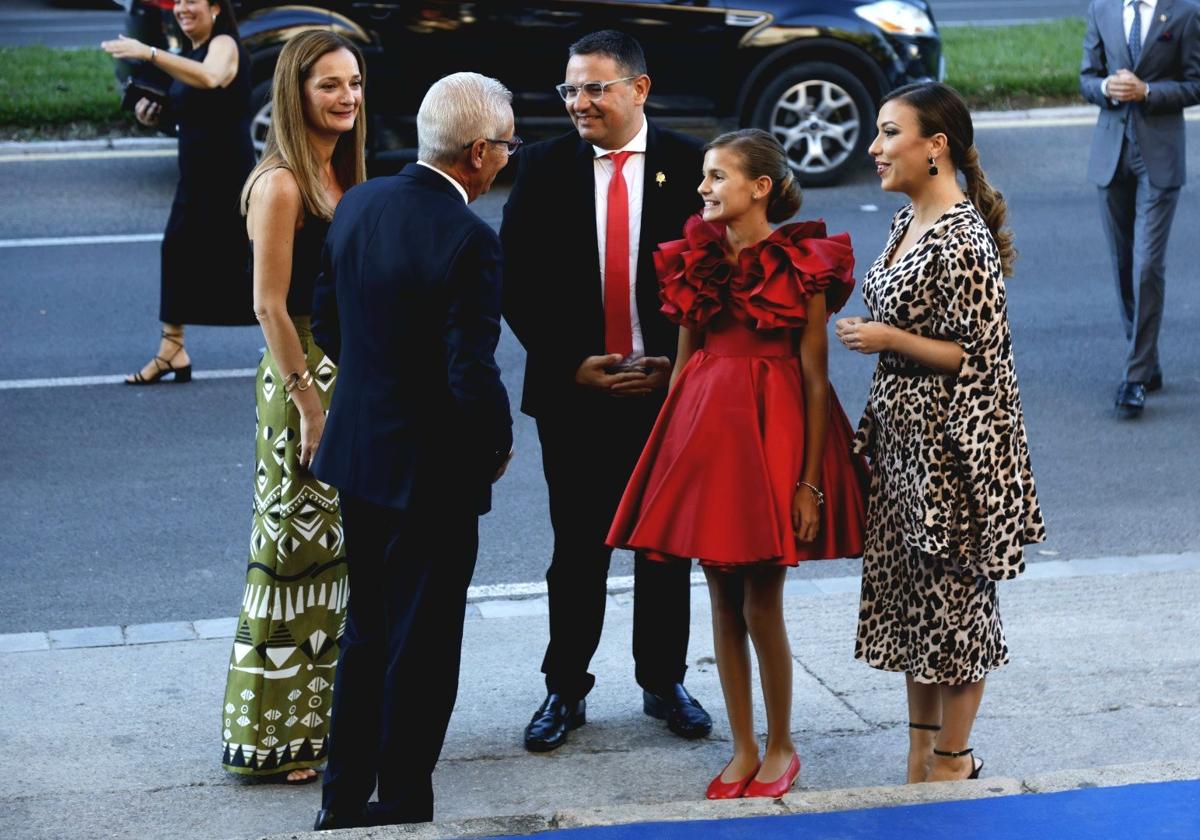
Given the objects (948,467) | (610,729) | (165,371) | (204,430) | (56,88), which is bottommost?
(610,729)

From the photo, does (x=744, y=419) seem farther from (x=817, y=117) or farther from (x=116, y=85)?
(x=116, y=85)

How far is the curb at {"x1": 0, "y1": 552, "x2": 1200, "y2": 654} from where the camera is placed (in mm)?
6086

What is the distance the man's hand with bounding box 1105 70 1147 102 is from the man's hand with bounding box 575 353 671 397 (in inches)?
169

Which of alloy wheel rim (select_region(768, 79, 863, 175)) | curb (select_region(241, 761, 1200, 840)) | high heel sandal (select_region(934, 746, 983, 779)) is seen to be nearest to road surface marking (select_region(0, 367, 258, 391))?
high heel sandal (select_region(934, 746, 983, 779))

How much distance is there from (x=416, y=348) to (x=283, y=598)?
1.05m

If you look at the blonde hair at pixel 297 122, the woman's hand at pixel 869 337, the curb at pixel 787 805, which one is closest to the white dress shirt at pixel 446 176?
the blonde hair at pixel 297 122

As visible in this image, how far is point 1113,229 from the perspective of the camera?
29.2ft

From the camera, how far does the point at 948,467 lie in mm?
4609

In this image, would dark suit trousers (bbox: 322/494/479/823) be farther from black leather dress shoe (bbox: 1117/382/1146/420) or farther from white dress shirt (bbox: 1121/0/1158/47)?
white dress shirt (bbox: 1121/0/1158/47)

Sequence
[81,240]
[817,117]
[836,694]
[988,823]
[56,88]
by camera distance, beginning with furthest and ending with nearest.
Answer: [56,88], [817,117], [81,240], [836,694], [988,823]

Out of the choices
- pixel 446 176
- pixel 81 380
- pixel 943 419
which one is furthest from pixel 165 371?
pixel 943 419

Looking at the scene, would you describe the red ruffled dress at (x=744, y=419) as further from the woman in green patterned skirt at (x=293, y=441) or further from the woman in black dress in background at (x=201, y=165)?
the woman in black dress in background at (x=201, y=165)

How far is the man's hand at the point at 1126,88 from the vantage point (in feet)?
28.1

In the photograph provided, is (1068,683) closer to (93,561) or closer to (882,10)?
(93,561)
